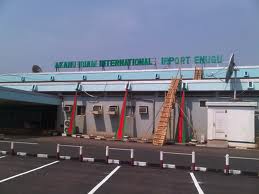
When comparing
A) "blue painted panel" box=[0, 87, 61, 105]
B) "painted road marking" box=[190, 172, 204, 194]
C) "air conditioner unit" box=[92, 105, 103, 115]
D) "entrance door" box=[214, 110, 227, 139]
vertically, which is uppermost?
"blue painted panel" box=[0, 87, 61, 105]

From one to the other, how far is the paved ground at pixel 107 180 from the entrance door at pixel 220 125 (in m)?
12.7

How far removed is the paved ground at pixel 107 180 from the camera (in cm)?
1020

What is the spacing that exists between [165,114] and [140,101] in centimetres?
395

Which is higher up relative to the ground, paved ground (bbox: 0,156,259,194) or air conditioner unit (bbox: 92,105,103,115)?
air conditioner unit (bbox: 92,105,103,115)

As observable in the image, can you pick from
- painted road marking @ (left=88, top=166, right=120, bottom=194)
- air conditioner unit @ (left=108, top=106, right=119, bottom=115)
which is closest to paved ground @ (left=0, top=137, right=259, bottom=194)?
painted road marking @ (left=88, top=166, right=120, bottom=194)

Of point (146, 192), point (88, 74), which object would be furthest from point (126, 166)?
point (88, 74)

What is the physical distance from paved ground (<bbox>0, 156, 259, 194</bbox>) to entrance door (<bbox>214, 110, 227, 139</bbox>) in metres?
12.7

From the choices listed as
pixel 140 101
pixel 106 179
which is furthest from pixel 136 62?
pixel 106 179

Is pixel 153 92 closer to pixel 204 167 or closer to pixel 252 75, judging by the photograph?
pixel 252 75

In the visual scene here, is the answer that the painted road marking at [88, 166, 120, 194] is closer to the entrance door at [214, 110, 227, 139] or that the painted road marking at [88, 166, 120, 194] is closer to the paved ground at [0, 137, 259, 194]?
the paved ground at [0, 137, 259, 194]

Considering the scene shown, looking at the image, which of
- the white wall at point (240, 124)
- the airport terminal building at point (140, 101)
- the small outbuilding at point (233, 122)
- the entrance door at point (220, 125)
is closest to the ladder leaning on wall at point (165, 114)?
the airport terminal building at point (140, 101)

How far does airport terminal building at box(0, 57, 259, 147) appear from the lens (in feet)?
86.1

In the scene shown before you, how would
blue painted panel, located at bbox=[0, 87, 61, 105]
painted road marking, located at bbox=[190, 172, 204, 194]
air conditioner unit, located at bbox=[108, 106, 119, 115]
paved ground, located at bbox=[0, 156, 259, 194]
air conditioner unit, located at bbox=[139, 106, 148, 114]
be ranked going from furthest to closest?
air conditioner unit, located at bbox=[108, 106, 119, 115], air conditioner unit, located at bbox=[139, 106, 148, 114], blue painted panel, located at bbox=[0, 87, 61, 105], painted road marking, located at bbox=[190, 172, 204, 194], paved ground, located at bbox=[0, 156, 259, 194]

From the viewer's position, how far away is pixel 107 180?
459 inches
